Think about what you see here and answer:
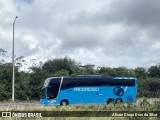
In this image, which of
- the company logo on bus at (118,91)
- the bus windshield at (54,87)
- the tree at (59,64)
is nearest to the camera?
the bus windshield at (54,87)

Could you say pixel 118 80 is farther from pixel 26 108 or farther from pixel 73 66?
pixel 73 66

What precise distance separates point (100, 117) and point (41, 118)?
147 centimetres

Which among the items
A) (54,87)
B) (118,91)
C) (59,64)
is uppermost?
(59,64)

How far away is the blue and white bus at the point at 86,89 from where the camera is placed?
35.7 meters

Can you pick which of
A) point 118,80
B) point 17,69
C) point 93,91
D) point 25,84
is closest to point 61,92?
point 93,91

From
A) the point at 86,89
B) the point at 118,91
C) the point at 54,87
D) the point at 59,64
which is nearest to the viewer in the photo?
the point at 54,87

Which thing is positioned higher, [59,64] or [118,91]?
[59,64]

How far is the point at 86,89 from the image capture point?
36594 millimetres

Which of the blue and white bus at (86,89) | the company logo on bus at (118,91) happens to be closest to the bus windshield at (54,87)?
the blue and white bus at (86,89)

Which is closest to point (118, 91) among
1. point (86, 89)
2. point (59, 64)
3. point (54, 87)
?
point (86, 89)

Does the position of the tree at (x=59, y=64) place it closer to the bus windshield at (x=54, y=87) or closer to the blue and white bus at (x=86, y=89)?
the blue and white bus at (x=86, y=89)

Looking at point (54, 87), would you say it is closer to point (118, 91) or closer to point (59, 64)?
point (118, 91)

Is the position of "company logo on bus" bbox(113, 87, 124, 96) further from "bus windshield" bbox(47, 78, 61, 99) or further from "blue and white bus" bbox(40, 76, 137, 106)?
"bus windshield" bbox(47, 78, 61, 99)

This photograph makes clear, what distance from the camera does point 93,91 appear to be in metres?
36.8
